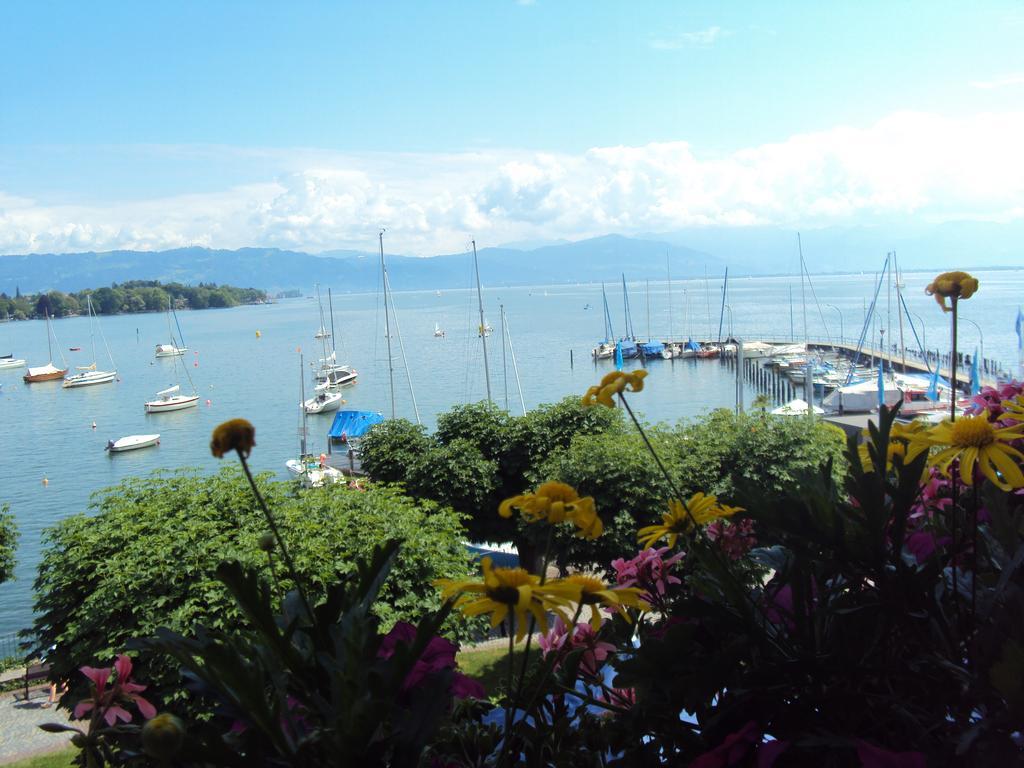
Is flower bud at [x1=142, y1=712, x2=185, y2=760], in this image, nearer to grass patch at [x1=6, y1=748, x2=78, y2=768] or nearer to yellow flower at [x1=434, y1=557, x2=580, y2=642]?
yellow flower at [x1=434, y1=557, x2=580, y2=642]

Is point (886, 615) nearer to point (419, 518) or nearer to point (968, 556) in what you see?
point (968, 556)

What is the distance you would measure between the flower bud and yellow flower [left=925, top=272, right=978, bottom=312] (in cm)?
94

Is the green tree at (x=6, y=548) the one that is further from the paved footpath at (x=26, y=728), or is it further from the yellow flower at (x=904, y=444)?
the yellow flower at (x=904, y=444)

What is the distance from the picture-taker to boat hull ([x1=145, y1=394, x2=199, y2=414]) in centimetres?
4681

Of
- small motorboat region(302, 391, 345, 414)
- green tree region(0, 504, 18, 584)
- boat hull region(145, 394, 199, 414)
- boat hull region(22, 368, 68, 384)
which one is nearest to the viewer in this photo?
green tree region(0, 504, 18, 584)

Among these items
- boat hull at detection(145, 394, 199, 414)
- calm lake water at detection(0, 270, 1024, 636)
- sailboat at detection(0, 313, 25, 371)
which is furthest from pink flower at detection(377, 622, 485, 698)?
sailboat at detection(0, 313, 25, 371)

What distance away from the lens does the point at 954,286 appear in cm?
103

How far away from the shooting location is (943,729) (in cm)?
87

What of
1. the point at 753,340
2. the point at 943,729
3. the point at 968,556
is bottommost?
the point at 753,340

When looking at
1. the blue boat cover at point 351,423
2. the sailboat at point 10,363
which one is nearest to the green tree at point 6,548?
the blue boat cover at point 351,423

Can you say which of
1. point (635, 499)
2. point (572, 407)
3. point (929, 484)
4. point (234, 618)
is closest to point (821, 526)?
point (929, 484)

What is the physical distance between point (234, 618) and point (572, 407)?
8.43m

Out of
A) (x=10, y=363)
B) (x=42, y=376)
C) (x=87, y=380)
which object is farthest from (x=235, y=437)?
(x=10, y=363)

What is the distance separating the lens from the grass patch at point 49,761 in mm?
8484
